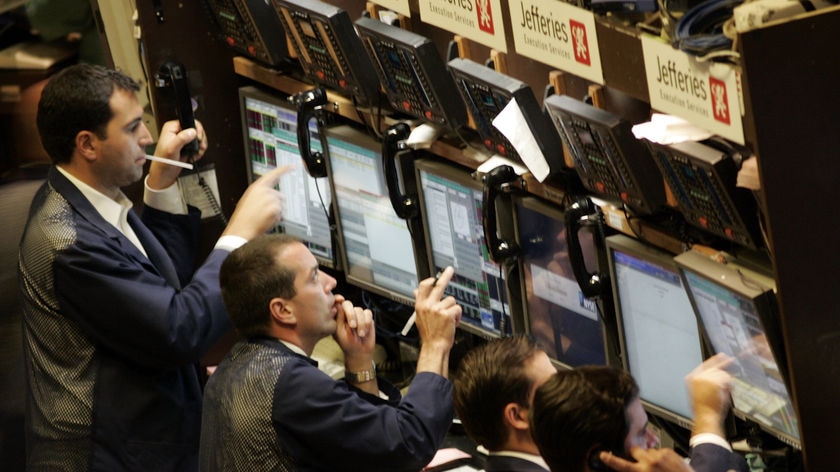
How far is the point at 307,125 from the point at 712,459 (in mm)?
2140

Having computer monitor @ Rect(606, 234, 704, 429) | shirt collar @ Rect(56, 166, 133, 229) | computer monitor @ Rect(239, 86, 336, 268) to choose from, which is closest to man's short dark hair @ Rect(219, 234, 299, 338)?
shirt collar @ Rect(56, 166, 133, 229)

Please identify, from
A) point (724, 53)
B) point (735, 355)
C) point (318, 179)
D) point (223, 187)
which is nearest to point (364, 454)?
point (735, 355)

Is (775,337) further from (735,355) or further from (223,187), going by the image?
(223,187)

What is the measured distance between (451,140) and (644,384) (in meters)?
0.91

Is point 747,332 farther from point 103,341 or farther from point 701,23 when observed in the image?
point 103,341

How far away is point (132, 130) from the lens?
3832mm

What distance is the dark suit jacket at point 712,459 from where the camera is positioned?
2.99m

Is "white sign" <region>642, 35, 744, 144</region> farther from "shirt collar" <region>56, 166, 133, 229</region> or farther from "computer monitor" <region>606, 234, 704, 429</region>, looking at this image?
"shirt collar" <region>56, 166, 133, 229</region>

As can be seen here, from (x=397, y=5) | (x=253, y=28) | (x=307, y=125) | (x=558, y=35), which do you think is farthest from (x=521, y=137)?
(x=253, y=28)

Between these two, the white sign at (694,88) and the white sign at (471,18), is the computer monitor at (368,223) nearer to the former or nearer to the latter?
the white sign at (471,18)

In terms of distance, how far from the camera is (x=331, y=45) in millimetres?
4387

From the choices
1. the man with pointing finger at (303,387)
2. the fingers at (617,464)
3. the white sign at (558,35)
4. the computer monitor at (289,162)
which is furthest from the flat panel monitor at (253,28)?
the fingers at (617,464)

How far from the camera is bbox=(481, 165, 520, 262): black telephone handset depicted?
394cm

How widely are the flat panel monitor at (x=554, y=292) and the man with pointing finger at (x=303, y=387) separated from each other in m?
0.58
